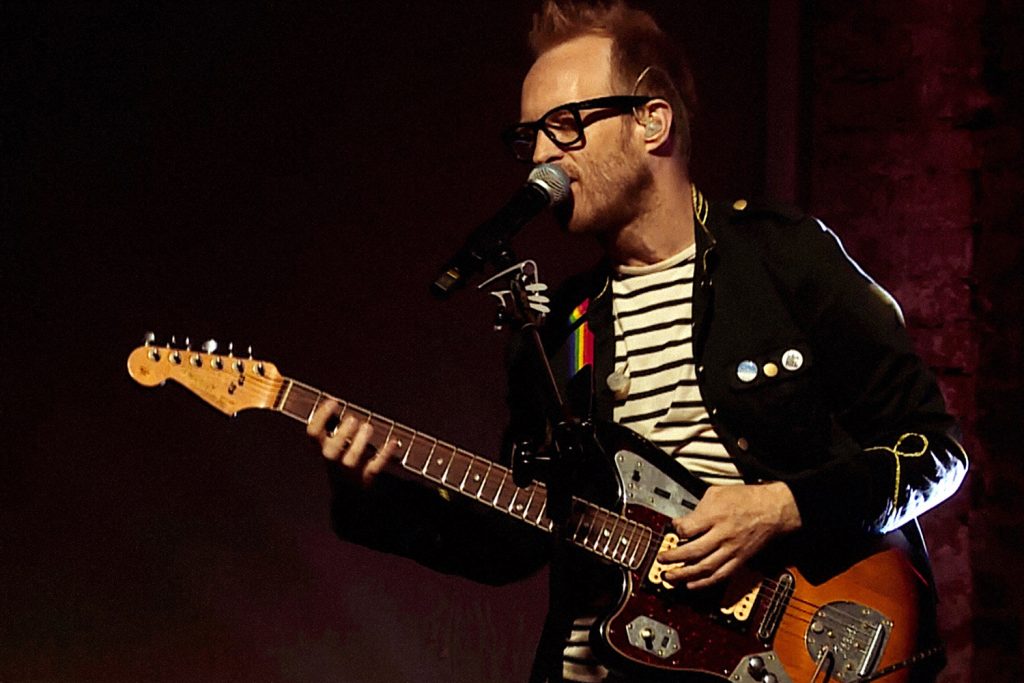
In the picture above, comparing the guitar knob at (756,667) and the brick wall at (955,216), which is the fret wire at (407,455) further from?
the brick wall at (955,216)

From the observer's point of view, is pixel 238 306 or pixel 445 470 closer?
pixel 445 470

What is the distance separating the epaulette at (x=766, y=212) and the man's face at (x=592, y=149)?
185 millimetres

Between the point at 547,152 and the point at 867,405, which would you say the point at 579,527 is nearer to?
the point at 867,405

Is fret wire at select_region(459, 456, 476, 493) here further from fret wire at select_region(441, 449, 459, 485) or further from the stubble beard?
the stubble beard

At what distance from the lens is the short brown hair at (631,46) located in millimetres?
2145

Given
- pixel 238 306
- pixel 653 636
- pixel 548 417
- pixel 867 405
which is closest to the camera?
pixel 548 417

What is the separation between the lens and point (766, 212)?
215 cm

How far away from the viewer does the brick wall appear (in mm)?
2771

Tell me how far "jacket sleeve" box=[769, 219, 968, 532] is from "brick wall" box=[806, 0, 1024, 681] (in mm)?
885

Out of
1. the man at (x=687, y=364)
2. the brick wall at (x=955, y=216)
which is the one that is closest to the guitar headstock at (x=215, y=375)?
the man at (x=687, y=364)

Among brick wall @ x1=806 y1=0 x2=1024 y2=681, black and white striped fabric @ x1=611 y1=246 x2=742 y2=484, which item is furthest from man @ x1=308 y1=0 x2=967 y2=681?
brick wall @ x1=806 y1=0 x2=1024 y2=681

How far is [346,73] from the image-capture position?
2.78 metres

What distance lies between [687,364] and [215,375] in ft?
2.74

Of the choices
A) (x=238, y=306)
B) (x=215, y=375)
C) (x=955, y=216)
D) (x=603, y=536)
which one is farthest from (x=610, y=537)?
(x=955, y=216)
